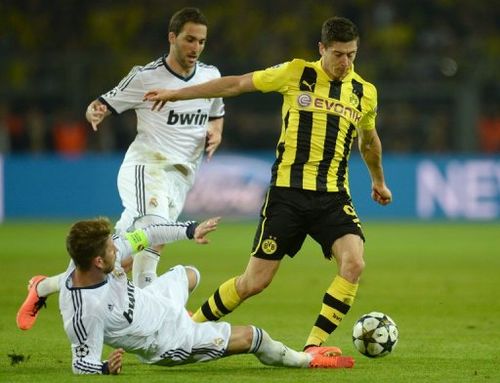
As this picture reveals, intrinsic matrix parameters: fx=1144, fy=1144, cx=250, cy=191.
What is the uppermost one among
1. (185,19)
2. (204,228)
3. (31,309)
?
(185,19)

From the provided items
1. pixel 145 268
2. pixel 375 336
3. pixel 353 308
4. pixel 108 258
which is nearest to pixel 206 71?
pixel 145 268

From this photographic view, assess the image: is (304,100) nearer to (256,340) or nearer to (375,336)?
(375,336)

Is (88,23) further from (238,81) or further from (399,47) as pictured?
(238,81)

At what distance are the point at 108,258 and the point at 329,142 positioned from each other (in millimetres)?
2042

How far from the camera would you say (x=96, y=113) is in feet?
28.0

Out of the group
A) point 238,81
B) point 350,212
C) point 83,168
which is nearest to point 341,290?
point 350,212

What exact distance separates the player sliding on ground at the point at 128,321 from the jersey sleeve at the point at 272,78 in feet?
3.64

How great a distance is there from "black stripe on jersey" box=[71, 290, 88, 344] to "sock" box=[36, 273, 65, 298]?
36.7 inches

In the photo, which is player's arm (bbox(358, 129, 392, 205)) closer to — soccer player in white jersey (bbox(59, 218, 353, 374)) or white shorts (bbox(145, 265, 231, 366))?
soccer player in white jersey (bbox(59, 218, 353, 374))

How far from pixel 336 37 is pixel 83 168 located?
1574 cm

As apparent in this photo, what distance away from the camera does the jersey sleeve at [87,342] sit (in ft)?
20.8

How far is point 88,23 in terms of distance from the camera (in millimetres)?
25672

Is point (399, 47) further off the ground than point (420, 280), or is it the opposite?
point (399, 47)

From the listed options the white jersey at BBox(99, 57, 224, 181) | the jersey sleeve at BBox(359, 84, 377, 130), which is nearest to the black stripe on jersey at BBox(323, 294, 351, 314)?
the jersey sleeve at BBox(359, 84, 377, 130)
